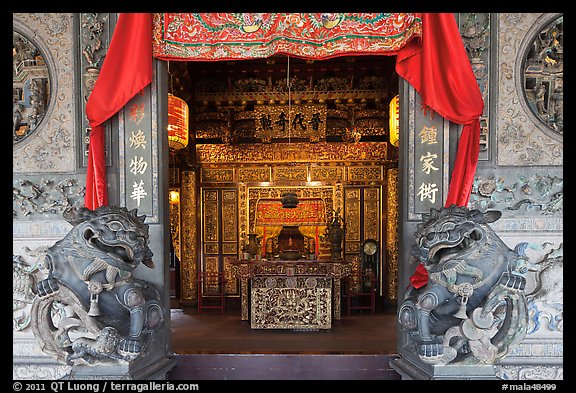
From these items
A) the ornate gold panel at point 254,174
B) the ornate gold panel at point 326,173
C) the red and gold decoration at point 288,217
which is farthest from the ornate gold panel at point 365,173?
the ornate gold panel at point 254,174

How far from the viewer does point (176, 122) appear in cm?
400

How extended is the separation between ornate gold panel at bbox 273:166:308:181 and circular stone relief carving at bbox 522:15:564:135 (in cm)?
377

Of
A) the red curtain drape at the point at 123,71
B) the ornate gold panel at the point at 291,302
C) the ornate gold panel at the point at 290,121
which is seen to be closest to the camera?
the red curtain drape at the point at 123,71

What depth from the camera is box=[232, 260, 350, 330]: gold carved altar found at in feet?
15.1

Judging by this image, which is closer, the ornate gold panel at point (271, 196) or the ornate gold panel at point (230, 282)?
the ornate gold panel at point (230, 282)

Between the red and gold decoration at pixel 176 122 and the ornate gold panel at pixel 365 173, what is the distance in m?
3.06

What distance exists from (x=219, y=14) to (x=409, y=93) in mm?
1591

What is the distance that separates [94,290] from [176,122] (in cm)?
212

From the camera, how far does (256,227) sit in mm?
6531

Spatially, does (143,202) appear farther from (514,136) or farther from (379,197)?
(379,197)

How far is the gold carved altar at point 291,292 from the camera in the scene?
459cm

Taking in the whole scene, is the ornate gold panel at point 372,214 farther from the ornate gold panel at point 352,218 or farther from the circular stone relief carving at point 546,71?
the circular stone relief carving at point 546,71

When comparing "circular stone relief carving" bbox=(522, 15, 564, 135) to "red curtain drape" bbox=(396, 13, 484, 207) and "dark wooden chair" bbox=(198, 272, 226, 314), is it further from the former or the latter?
"dark wooden chair" bbox=(198, 272, 226, 314)

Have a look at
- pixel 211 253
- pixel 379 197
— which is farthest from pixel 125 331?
pixel 379 197
